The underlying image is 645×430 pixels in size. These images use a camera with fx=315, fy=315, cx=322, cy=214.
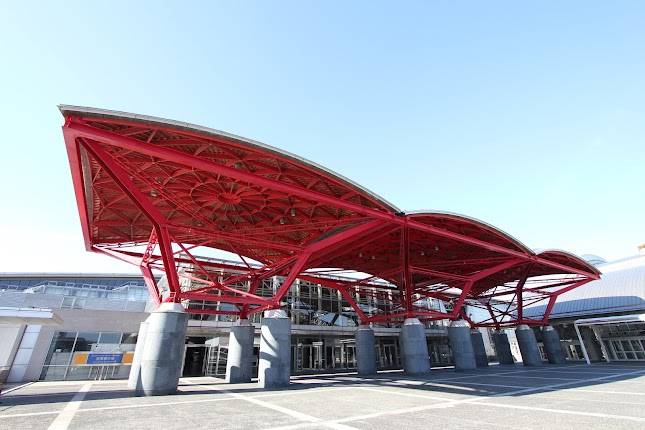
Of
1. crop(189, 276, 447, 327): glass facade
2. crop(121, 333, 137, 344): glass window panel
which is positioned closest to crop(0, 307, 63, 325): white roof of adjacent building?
crop(121, 333, 137, 344): glass window panel

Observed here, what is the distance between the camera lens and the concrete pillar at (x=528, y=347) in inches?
1477

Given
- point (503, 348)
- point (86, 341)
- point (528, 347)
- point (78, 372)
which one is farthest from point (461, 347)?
point (78, 372)

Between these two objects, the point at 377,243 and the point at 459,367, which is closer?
the point at 377,243

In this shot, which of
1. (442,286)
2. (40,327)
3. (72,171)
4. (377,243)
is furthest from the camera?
(442,286)

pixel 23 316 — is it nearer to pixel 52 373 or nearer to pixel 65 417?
pixel 52 373

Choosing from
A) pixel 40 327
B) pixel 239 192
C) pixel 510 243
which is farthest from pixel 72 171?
pixel 510 243

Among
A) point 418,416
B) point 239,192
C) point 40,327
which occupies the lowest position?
point 418,416

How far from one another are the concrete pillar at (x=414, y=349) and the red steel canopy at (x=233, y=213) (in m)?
1.21

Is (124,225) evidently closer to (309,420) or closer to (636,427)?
(309,420)

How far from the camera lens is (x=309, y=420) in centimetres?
948

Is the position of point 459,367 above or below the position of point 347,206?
below

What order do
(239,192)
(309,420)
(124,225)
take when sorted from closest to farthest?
(309,420), (239,192), (124,225)

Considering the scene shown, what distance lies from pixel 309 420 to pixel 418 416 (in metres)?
3.39

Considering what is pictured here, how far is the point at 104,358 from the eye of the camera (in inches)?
1131
